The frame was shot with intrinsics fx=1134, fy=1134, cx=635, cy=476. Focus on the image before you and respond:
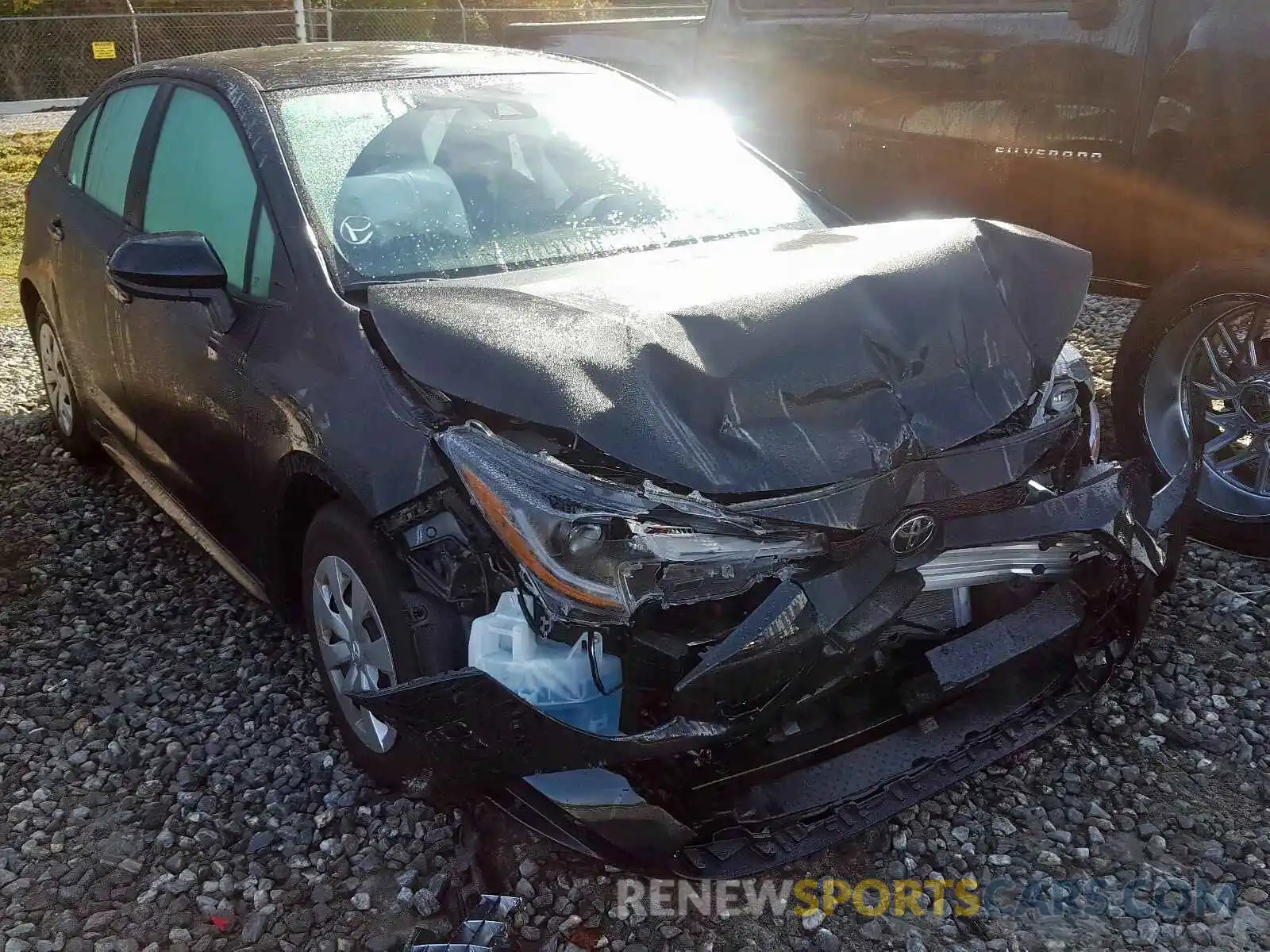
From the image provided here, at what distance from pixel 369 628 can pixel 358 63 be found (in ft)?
6.36

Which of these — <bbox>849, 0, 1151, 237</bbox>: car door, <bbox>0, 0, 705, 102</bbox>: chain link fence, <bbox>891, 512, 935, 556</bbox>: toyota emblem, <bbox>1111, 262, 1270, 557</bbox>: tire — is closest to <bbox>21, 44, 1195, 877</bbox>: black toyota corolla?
<bbox>891, 512, 935, 556</bbox>: toyota emblem

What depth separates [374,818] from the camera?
2.86 m

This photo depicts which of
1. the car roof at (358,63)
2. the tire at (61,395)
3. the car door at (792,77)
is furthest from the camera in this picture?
the car door at (792,77)

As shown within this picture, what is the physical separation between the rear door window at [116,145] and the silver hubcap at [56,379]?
0.87 m

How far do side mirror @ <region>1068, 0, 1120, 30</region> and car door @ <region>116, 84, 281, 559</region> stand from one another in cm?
302

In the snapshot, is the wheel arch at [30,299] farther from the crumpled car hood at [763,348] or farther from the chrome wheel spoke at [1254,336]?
the chrome wheel spoke at [1254,336]

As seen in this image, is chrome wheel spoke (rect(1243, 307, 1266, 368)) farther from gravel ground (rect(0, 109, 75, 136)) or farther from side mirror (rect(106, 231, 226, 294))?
gravel ground (rect(0, 109, 75, 136))

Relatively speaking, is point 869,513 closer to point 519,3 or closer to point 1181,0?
point 1181,0

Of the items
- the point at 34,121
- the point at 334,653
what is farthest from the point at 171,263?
the point at 34,121

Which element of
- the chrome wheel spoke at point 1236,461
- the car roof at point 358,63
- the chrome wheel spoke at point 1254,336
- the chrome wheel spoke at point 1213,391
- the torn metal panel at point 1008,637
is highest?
the car roof at point 358,63

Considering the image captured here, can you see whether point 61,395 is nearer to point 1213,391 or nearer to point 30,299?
point 30,299

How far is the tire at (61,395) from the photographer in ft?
16.0

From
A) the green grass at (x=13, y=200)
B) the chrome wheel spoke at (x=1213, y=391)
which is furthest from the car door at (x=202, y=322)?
the green grass at (x=13, y=200)

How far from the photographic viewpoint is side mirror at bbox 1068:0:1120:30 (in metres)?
4.11
